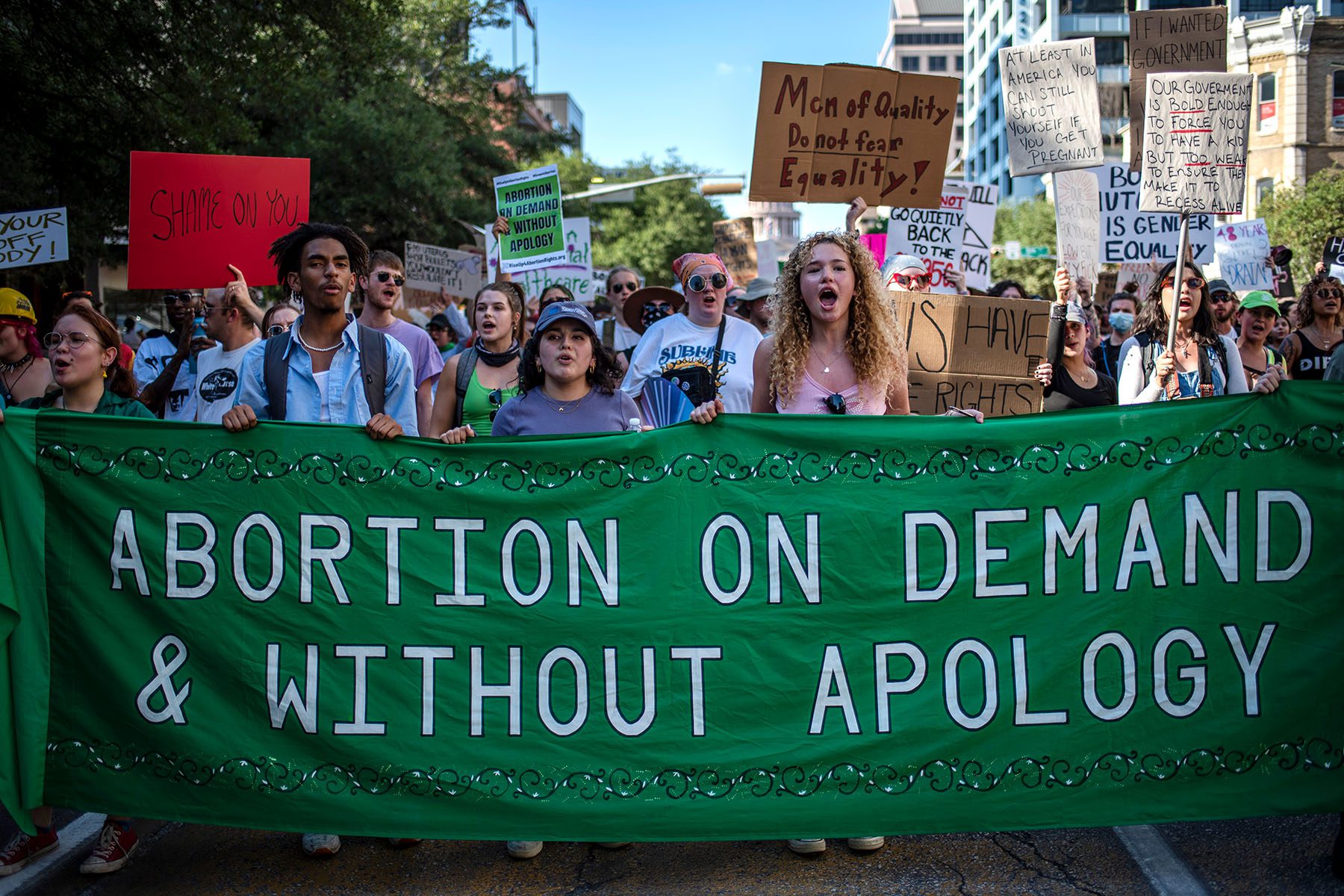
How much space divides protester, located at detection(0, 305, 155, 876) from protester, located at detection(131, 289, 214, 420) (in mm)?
992

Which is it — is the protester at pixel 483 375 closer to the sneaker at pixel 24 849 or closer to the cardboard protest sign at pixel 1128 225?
the sneaker at pixel 24 849

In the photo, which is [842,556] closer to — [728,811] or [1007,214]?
[728,811]

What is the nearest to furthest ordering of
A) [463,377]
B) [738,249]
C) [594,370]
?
[594,370] → [463,377] → [738,249]

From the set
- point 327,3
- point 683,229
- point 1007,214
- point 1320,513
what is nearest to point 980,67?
point 1007,214

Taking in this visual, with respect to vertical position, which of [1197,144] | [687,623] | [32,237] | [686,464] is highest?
[1197,144]

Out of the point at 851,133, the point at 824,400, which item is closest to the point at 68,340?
the point at 824,400

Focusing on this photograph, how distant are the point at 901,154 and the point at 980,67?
83.1m

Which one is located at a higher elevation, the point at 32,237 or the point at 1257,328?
the point at 32,237

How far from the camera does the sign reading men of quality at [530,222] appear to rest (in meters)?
10.7

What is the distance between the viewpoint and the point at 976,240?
10922 millimetres

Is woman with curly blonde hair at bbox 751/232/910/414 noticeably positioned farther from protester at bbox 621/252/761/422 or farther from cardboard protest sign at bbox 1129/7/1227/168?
cardboard protest sign at bbox 1129/7/1227/168

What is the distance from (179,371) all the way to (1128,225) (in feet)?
24.0

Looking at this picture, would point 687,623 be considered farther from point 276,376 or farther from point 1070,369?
point 1070,369

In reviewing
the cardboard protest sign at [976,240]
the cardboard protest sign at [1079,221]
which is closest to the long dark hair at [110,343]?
the cardboard protest sign at [1079,221]
